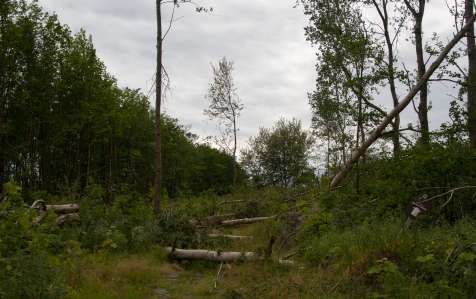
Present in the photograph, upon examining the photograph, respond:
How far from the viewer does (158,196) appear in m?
13.8

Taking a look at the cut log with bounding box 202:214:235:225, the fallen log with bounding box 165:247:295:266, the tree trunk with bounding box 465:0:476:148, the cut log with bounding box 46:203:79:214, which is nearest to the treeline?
the cut log with bounding box 202:214:235:225

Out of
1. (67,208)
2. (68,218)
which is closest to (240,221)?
(67,208)

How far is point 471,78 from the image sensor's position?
42.8 ft

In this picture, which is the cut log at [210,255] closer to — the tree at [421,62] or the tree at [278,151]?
the tree at [421,62]

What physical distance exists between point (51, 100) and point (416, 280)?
25760 millimetres

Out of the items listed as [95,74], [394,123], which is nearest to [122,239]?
[394,123]

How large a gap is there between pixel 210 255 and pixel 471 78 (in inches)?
354

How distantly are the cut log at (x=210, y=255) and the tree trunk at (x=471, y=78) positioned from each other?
6.64 metres

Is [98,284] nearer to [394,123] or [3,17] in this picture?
[394,123]

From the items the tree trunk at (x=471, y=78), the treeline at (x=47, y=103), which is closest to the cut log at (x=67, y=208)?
the treeline at (x=47, y=103)

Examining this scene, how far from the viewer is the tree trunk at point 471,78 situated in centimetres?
1245

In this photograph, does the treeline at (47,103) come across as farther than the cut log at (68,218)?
Yes

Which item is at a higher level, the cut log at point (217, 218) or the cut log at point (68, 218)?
the cut log at point (68, 218)

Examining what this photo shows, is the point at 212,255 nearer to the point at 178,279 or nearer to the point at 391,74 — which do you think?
the point at 178,279
